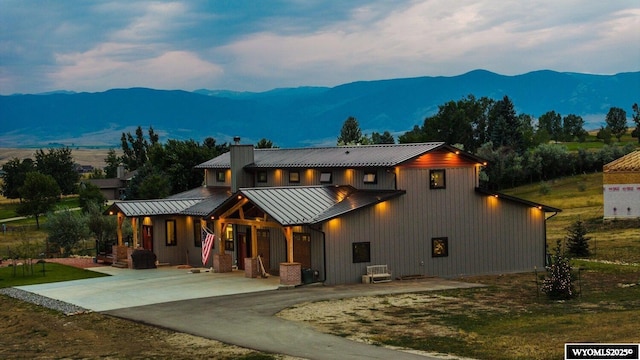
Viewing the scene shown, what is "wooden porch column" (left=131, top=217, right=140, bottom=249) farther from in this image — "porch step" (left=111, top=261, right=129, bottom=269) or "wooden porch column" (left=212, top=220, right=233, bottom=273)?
"wooden porch column" (left=212, top=220, right=233, bottom=273)

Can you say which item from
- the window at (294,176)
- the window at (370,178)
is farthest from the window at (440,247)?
the window at (294,176)

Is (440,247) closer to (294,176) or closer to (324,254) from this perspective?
(324,254)

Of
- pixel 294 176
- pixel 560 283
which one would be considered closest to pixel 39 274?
pixel 294 176

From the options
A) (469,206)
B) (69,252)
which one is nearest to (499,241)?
(469,206)

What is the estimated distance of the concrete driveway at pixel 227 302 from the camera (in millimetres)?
20406

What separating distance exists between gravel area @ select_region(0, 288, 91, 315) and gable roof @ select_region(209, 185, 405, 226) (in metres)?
8.37

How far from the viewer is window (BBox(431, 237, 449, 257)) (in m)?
35.6

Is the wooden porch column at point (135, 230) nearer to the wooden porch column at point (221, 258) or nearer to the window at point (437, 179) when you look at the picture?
the wooden porch column at point (221, 258)

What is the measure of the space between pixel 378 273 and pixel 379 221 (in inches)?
83.1

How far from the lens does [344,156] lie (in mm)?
39000

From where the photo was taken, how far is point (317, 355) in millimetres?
19031

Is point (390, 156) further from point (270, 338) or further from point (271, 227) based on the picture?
A: point (270, 338)

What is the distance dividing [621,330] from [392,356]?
5.91 metres

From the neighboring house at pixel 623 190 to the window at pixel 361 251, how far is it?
2689 cm
